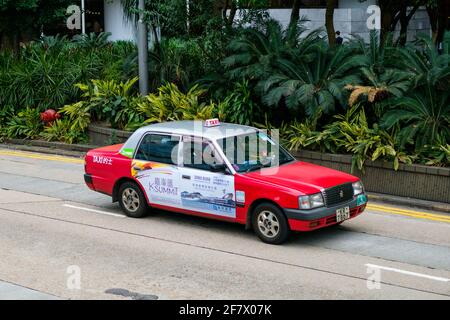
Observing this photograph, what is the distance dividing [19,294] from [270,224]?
3740 millimetres

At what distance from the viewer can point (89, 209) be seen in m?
13.6

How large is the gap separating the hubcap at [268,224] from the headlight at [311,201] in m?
0.48

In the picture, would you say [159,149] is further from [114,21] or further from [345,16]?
[114,21]

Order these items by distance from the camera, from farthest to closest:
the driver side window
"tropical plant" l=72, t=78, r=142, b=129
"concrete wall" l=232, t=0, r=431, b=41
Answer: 1. "concrete wall" l=232, t=0, r=431, b=41
2. "tropical plant" l=72, t=78, r=142, b=129
3. the driver side window

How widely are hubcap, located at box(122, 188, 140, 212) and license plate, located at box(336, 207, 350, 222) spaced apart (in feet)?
11.0

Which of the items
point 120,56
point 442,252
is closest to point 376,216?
point 442,252

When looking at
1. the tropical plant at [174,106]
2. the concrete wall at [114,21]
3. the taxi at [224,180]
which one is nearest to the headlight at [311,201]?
the taxi at [224,180]

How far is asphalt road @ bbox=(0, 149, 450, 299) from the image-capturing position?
30.3ft

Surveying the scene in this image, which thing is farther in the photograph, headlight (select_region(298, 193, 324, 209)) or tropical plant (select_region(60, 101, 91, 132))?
tropical plant (select_region(60, 101, 91, 132))

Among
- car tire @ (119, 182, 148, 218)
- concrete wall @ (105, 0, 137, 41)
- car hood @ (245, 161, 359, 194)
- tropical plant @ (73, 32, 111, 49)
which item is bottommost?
car tire @ (119, 182, 148, 218)

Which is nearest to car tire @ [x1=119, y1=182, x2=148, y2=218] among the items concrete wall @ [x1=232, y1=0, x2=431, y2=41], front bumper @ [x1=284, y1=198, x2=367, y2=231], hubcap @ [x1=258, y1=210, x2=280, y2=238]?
hubcap @ [x1=258, y1=210, x2=280, y2=238]

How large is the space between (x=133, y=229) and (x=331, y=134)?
5135mm

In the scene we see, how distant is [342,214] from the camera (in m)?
11.3

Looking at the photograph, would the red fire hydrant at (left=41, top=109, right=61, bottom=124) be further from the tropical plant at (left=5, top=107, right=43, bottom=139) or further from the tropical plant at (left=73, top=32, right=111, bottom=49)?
the tropical plant at (left=73, top=32, right=111, bottom=49)
